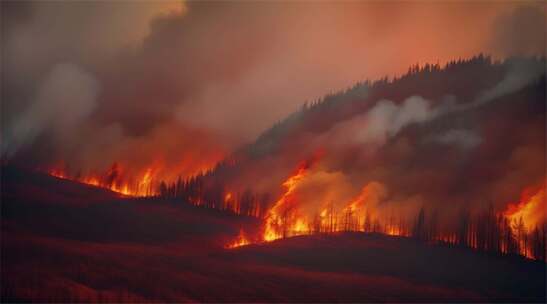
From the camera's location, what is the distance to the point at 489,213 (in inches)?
1148

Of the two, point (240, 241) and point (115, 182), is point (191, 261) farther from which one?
point (115, 182)

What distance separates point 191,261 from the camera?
23.2 meters

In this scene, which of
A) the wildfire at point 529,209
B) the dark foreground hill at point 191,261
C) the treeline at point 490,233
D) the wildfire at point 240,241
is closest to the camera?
the dark foreground hill at point 191,261

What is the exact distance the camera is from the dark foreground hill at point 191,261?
20688 millimetres

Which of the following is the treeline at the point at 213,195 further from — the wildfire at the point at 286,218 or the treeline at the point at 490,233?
the treeline at the point at 490,233

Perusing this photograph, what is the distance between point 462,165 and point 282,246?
12665 millimetres

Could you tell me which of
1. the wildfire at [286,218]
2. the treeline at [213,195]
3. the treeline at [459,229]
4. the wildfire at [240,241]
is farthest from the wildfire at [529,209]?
the wildfire at [240,241]

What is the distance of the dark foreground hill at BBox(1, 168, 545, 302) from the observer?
67.9 ft

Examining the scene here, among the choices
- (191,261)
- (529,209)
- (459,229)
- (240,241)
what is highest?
(529,209)

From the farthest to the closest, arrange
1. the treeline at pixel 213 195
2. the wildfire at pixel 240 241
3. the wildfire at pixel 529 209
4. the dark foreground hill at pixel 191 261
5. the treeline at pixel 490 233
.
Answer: the treeline at pixel 213 195, the wildfire at pixel 529 209, the treeline at pixel 490 233, the wildfire at pixel 240 241, the dark foreground hill at pixel 191 261

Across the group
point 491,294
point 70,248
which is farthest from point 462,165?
point 70,248

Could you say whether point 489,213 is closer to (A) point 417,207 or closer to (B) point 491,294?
(A) point 417,207

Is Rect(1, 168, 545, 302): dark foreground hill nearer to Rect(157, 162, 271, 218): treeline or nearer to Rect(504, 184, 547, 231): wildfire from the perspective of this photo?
Rect(157, 162, 271, 218): treeline

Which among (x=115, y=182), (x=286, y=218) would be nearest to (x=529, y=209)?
(x=286, y=218)
